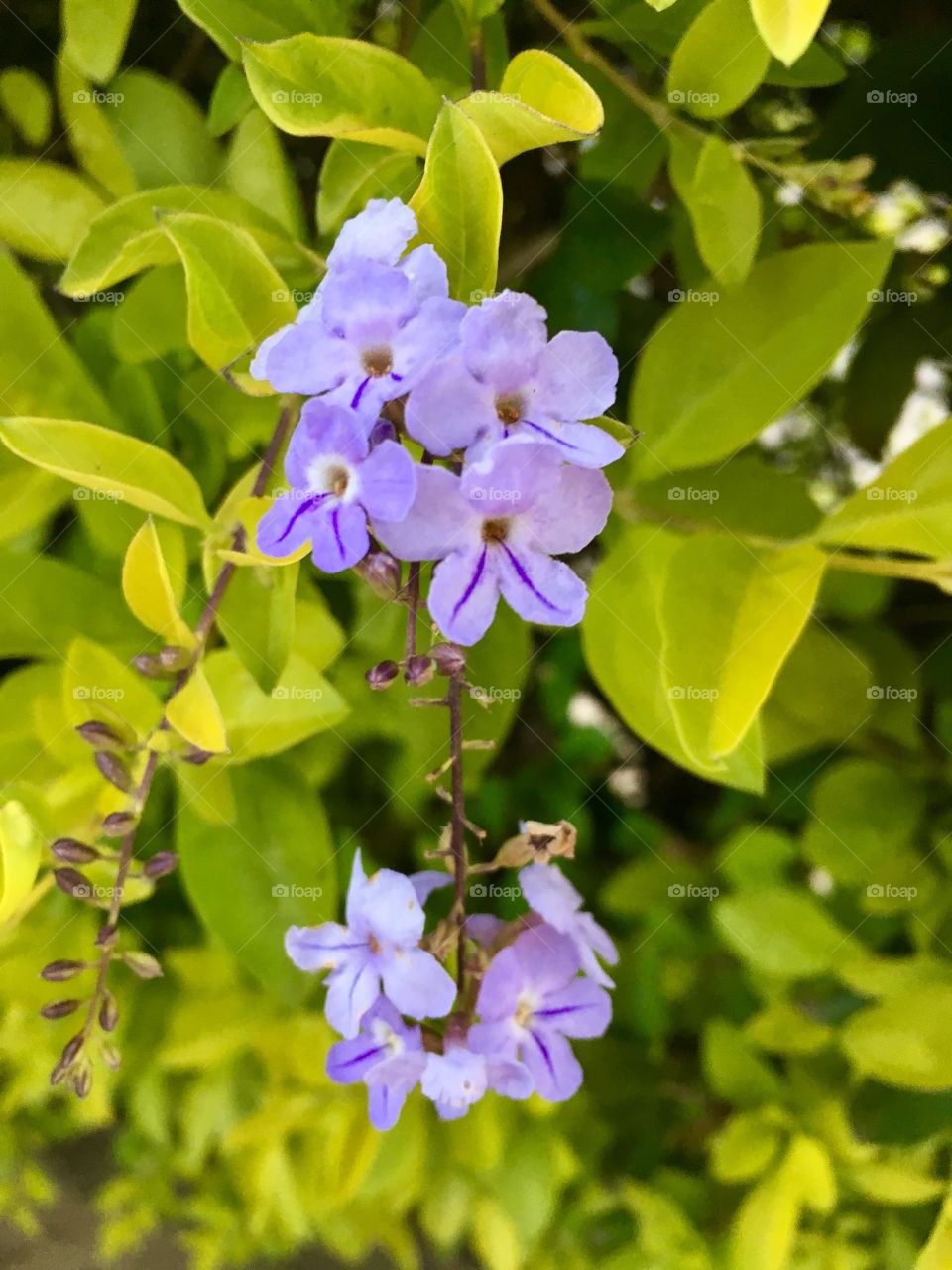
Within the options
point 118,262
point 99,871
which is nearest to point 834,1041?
point 99,871

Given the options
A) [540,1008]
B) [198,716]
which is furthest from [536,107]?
[540,1008]

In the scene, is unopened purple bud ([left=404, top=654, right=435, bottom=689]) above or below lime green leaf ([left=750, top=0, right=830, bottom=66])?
below

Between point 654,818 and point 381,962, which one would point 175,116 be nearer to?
point 381,962

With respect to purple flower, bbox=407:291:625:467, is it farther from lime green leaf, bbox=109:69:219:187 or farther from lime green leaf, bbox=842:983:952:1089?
lime green leaf, bbox=842:983:952:1089

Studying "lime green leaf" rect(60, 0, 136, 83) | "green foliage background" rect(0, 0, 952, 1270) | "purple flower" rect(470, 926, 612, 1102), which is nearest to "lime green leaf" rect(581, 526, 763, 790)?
"green foliage background" rect(0, 0, 952, 1270)

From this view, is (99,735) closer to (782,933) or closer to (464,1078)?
(464,1078)

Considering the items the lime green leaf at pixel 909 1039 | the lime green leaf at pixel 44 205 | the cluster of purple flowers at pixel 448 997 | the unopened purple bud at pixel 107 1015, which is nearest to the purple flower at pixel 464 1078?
the cluster of purple flowers at pixel 448 997
